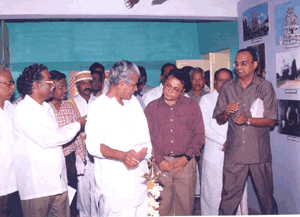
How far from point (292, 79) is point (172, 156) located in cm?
176

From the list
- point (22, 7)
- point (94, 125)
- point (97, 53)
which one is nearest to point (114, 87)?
point (94, 125)

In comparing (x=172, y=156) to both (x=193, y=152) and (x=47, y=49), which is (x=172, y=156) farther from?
(x=47, y=49)

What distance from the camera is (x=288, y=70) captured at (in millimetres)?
4125

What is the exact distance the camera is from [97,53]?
8.52 metres

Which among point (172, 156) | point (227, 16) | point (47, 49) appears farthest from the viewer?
point (47, 49)

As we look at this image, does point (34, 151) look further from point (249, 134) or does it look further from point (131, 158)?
point (249, 134)

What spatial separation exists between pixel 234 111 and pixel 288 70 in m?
1.07

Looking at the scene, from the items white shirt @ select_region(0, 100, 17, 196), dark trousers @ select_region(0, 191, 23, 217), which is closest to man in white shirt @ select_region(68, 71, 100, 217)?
dark trousers @ select_region(0, 191, 23, 217)

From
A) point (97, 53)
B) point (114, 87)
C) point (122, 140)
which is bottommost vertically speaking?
point (122, 140)

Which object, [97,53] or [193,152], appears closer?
[193,152]

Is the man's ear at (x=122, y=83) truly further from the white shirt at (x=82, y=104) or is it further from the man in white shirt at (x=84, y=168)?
the white shirt at (x=82, y=104)

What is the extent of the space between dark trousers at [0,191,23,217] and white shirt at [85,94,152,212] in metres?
0.76

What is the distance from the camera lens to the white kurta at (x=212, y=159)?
4.24 meters

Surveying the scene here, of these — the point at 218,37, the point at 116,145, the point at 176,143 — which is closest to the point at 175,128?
the point at 176,143
